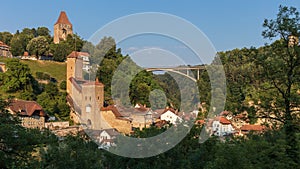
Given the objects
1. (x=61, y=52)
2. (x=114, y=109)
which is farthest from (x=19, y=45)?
(x=114, y=109)

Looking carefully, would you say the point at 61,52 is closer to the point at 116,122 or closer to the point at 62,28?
the point at 62,28

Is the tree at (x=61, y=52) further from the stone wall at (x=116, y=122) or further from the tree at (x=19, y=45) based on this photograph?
the stone wall at (x=116, y=122)

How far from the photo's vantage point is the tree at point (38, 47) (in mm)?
42094

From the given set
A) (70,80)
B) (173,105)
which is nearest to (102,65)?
(70,80)

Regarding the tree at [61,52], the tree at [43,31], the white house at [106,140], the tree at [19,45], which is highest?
the tree at [43,31]

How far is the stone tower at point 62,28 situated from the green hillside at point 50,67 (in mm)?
12654

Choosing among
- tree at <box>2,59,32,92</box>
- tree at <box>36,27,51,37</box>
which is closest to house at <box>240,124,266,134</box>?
tree at <box>2,59,32,92</box>

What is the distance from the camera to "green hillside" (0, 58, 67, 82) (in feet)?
123

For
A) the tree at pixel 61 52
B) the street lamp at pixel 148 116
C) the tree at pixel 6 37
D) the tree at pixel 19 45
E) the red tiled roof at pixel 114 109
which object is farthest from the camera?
the tree at pixel 6 37

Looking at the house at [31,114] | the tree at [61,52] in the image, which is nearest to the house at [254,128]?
the house at [31,114]

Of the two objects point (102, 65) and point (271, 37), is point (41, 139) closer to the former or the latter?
point (271, 37)

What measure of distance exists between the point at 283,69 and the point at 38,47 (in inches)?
1529

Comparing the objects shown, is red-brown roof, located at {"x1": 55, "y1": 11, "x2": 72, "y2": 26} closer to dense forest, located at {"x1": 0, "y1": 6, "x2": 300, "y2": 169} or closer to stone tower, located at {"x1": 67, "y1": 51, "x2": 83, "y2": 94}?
stone tower, located at {"x1": 67, "y1": 51, "x2": 83, "y2": 94}

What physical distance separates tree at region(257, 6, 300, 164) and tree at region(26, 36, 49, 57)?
38153 mm
